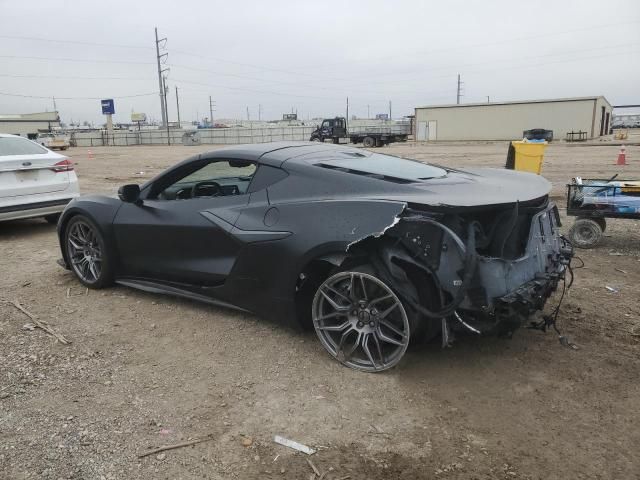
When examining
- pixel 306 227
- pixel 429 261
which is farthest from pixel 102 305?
pixel 429 261

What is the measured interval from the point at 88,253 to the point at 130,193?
36.7 inches

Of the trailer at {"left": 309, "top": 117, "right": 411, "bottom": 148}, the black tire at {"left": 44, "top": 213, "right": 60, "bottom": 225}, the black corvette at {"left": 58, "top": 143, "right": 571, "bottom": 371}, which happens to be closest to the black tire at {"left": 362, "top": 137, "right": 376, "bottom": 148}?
the trailer at {"left": 309, "top": 117, "right": 411, "bottom": 148}

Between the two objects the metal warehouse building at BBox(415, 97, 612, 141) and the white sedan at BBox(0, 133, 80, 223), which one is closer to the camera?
the white sedan at BBox(0, 133, 80, 223)

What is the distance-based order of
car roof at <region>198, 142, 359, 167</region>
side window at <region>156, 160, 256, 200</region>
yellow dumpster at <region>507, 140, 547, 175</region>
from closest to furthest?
1. car roof at <region>198, 142, 359, 167</region>
2. side window at <region>156, 160, 256, 200</region>
3. yellow dumpster at <region>507, 140, 547, 175</region>

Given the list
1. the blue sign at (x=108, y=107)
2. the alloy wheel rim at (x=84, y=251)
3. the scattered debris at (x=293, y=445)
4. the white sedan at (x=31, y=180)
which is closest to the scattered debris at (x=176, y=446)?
the scattered debris at (x=293, y=445)

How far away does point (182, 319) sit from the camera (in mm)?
4441

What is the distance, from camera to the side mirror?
4688 millimetres

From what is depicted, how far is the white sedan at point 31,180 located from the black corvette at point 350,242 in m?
3.75

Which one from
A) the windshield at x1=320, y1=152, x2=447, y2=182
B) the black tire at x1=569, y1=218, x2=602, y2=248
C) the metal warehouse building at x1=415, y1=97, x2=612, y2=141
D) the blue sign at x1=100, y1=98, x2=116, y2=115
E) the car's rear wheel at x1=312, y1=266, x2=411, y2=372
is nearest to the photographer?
the car's rear wheel at x1=312, y1=266, x2=411, y2=372

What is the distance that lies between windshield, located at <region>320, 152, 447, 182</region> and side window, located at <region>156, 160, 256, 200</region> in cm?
71

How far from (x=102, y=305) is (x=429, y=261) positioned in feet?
10.0

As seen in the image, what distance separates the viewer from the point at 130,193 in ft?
15.4

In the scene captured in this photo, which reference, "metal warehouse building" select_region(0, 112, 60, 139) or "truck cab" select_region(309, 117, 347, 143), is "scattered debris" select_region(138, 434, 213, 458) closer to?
"truck cab" select_region(309, 117, 347, 143)

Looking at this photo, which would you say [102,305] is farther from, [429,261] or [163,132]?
[163,132]
